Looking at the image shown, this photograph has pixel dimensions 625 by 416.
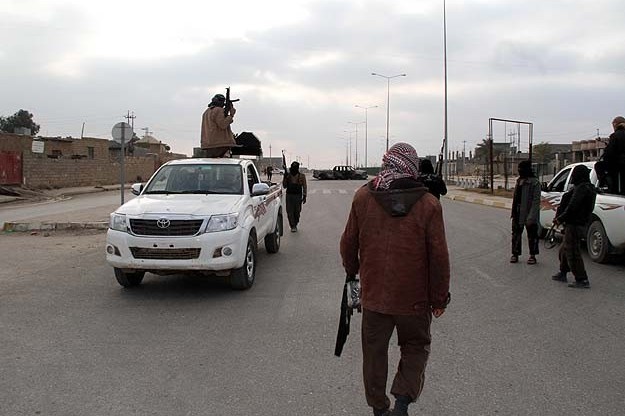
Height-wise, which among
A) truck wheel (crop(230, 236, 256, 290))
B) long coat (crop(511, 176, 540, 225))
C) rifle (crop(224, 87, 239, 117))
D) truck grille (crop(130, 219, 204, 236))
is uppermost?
rifle (crop(224, 87, 239, 117))

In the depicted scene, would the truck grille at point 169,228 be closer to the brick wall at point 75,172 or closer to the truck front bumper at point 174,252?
the truck front bumper at point 174,252

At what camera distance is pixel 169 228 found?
265 inches

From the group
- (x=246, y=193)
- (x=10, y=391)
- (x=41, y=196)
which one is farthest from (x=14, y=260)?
(x=41, y=196)

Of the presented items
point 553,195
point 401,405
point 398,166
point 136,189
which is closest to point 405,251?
point 398,166

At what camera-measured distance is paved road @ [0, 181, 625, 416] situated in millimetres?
3990

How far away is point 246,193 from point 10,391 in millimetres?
4393

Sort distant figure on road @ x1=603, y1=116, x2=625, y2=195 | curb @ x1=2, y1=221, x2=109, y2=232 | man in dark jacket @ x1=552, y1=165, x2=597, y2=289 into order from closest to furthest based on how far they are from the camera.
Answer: man in dark jacket @ x1=552, y1=165, x2=597, y2=289 → distant figure on road @ x1=603, y1=116, x2=625, y2=195 → curb @ x1=2, y1=221, x2=109, y2=232

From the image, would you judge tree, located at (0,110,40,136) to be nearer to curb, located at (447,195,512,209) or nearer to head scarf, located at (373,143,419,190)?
curb, located at (447,195,512,209)

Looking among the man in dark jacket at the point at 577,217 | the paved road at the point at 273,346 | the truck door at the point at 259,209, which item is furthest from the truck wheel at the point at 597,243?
the truck door at the point at 259,209

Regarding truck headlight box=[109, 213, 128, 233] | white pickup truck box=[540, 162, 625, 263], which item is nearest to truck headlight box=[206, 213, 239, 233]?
truck headlight box=[109, 213, 128, 233]

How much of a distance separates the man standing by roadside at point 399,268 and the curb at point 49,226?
12308 millimetres

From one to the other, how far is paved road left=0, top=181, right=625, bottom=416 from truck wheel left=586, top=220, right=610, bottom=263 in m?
0.50

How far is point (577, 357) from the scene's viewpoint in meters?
4.89

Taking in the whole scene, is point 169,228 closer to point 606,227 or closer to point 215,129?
point 215,129
